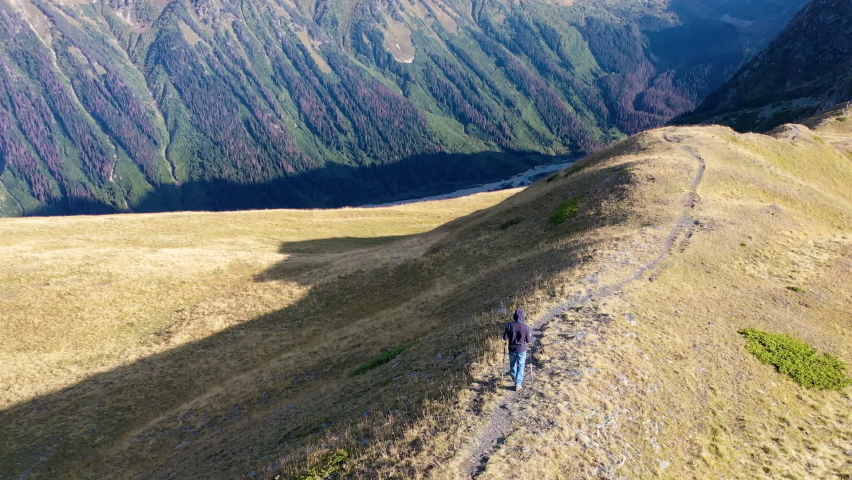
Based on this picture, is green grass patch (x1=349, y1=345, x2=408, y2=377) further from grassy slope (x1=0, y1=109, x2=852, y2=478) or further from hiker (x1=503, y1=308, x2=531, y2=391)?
hiker (x1=503, y1=308, x2=531, y2=391)

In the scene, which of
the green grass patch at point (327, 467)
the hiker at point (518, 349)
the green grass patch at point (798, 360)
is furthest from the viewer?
the green grass patch at point (798, 360)

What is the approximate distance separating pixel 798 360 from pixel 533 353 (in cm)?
1165

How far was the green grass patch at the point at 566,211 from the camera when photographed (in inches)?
1793

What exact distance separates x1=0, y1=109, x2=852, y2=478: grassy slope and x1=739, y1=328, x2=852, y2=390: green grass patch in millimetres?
893

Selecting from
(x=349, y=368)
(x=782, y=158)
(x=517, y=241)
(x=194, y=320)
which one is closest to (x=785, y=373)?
(x=349, y=368)

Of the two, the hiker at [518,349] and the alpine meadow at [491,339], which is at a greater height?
the hiker at [518,349]

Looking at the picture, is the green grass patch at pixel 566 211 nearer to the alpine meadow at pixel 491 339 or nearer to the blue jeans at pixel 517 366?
the alpine meadow at pixel 491 339

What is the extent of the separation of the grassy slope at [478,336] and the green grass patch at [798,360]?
35.2 inches

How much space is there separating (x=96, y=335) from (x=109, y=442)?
16658mm

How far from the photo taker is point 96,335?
42.8 m

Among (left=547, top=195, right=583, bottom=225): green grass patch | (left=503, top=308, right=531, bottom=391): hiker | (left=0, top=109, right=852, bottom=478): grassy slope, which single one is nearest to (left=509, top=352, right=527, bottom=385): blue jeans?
(left=503, top=308, right=531, bottom=391): hiker

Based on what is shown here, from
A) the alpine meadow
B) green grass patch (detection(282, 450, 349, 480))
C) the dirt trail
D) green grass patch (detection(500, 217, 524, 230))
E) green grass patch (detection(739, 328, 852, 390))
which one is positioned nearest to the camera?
the dirt trail

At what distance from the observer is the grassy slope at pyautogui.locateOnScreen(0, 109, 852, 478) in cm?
1644

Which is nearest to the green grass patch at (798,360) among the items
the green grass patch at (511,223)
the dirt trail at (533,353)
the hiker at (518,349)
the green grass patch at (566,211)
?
the dirt trail at (533,353)
